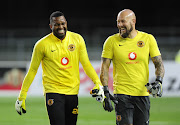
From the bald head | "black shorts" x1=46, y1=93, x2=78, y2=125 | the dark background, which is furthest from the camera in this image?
the dark background

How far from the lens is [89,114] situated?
12.6m

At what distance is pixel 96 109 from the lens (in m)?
13.9

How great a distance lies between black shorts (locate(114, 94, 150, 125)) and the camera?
6.08 m

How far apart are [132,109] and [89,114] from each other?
652cm

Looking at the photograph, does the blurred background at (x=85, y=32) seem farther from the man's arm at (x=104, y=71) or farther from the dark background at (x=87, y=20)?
the man's arm at (x=104, y=71)

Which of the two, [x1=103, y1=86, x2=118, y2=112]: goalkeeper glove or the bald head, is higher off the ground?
the bald head

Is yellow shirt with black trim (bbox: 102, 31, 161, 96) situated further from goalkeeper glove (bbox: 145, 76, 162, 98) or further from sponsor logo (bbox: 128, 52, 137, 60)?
goalkeeper glove (bbox: 145, 76, 162, 98)

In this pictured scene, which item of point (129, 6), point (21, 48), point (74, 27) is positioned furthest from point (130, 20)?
point (129, 6)

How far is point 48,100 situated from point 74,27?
20299mm

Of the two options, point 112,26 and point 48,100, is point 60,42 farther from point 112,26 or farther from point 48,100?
point 112,26

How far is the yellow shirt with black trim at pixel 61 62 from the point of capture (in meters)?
6.05

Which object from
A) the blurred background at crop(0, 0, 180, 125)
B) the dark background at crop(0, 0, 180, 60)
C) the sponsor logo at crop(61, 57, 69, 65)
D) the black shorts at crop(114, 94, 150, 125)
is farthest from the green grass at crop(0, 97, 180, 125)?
the dark background at crop(0, 0, 180, 60)

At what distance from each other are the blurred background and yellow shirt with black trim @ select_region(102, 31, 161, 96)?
4567 millimetres

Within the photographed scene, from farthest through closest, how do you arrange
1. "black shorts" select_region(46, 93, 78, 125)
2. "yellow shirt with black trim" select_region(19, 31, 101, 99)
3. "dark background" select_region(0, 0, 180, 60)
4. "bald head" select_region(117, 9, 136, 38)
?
"dark background" select_region(0, 0, 180, 60)
"bald head" select_region(117, 9, 136, 38)
"yellow shirt with black trim" select_region(19, 31, 101, 99)
"black shorts" select_region(46, 93, 78, 125)
